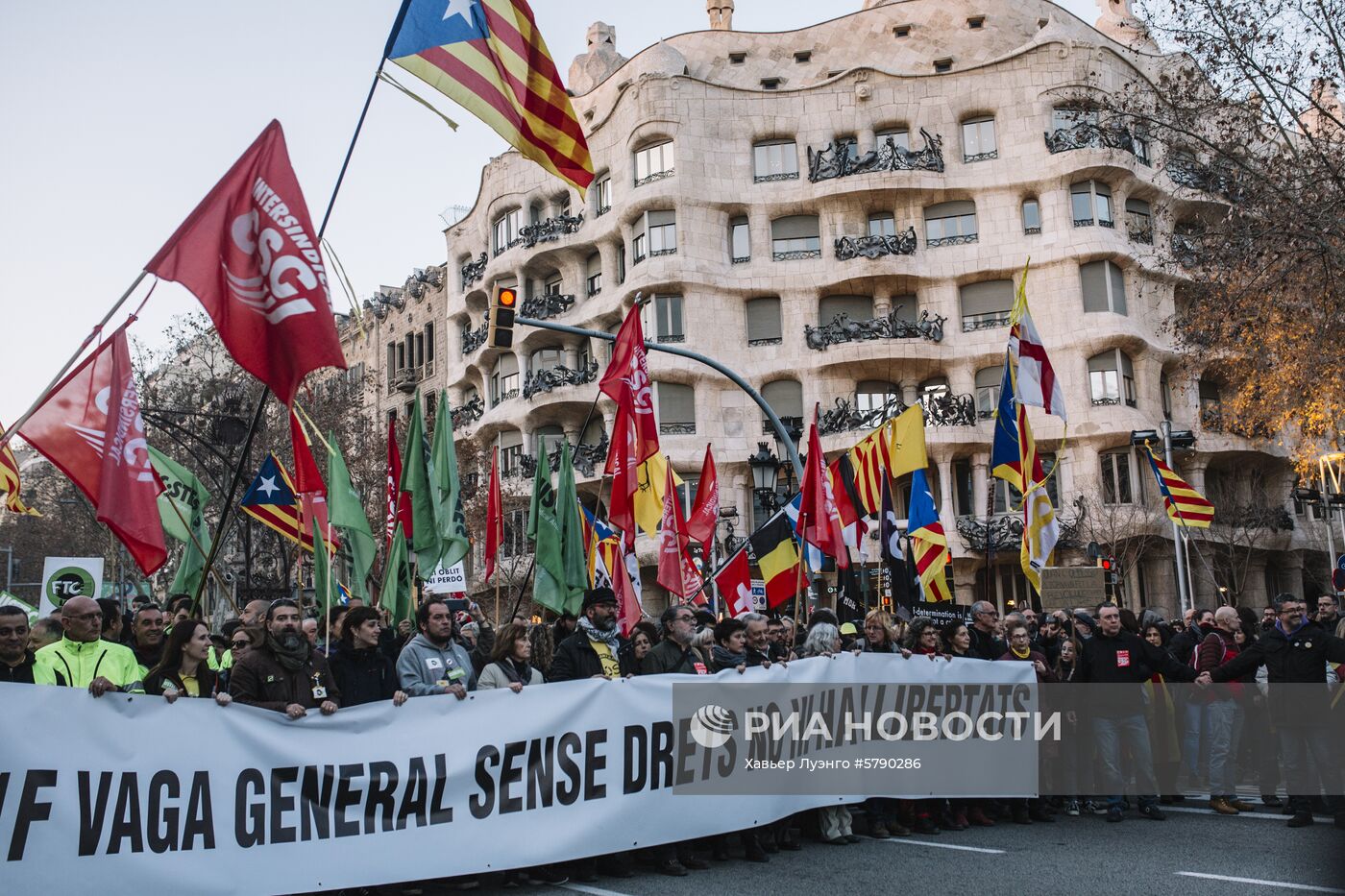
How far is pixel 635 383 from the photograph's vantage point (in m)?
14.6

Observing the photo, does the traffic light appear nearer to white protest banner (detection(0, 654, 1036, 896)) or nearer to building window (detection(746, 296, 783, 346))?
white protest banner (detection(0, 654, 1036, 896))

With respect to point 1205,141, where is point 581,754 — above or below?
below

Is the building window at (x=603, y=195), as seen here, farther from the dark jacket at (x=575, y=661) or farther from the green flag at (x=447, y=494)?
the dark jacket at (x=575, y=661)

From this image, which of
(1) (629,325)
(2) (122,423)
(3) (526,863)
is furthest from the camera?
(1) (629,325)

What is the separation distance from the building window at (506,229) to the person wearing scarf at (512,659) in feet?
133

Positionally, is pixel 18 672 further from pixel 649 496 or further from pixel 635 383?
pixel 649 496

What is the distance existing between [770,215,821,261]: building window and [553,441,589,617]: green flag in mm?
27977

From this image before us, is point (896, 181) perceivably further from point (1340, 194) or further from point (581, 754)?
point (581, 754)

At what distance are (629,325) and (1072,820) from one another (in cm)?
710

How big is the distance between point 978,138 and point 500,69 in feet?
118

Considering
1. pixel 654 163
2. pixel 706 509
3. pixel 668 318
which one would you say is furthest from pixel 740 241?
pixel 706 509

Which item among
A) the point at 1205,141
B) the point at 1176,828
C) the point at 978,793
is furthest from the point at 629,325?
the point at 1205,141

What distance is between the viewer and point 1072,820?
10820 mm

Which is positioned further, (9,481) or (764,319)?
(764,319)
